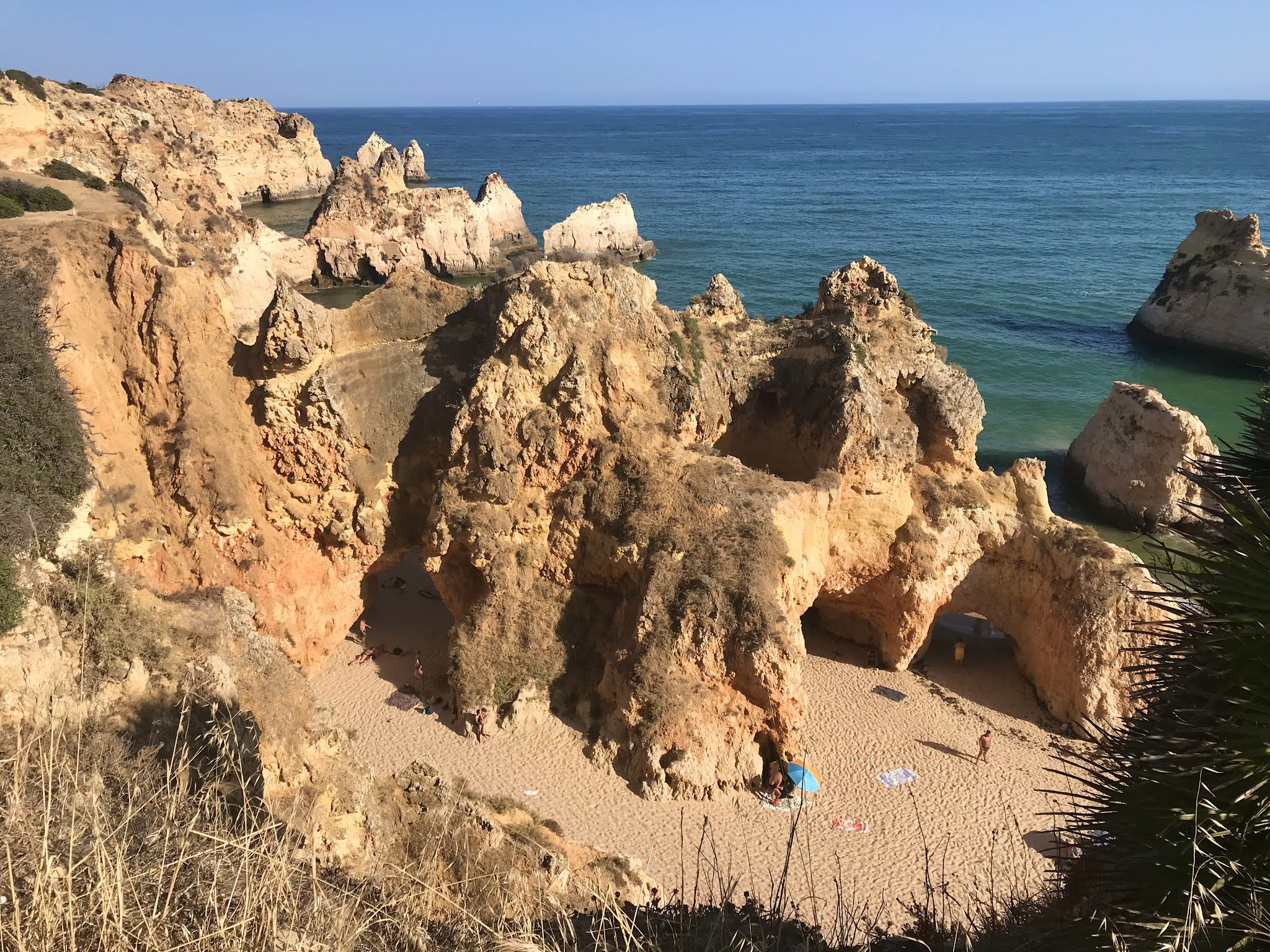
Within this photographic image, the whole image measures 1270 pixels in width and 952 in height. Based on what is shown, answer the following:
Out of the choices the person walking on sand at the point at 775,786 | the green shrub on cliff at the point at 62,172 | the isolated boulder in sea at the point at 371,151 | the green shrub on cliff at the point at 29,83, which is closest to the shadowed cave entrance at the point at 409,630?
the person walking on sand at the point at 775,786

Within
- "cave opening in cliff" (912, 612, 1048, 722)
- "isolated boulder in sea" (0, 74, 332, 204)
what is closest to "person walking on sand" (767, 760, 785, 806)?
"cave opening in cliff" (912, 612, 1048, 722)

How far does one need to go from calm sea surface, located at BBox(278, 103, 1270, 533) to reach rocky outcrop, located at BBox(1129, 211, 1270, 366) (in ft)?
5.39

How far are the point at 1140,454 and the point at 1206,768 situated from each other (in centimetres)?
3026

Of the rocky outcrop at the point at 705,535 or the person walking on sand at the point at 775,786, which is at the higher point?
the rocky outcrop at the point at 705,535

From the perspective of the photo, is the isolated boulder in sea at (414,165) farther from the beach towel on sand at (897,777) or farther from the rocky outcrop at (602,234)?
the beach towel on sand at (897,777)

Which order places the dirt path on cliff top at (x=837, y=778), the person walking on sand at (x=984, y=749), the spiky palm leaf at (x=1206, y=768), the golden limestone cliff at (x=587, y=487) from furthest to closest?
the person walking on sand at (x=984, y=749)
the golden limestone cliff at (x=587, y=487)
the dirt path on cliff top at (x=837, y=778)
the spiky palm leaf at (x=1206, y=768)

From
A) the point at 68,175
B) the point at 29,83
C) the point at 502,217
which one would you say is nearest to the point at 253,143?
the point at 502,217

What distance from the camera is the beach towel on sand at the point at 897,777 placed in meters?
19.7

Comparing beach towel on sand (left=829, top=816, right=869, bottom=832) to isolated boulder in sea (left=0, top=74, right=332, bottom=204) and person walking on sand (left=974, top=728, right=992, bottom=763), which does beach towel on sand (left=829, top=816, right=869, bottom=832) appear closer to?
person walking on sand (left=974, top=728, right=992, bottom=763)

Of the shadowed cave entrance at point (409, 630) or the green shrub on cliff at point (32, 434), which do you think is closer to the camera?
the green shrub on cliff at point (32, 434)

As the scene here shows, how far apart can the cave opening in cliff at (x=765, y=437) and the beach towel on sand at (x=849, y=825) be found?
360 inches

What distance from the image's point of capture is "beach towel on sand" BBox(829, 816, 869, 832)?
1838 cm

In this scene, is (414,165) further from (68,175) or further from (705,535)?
(705,535)

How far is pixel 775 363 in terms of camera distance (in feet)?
80.7
